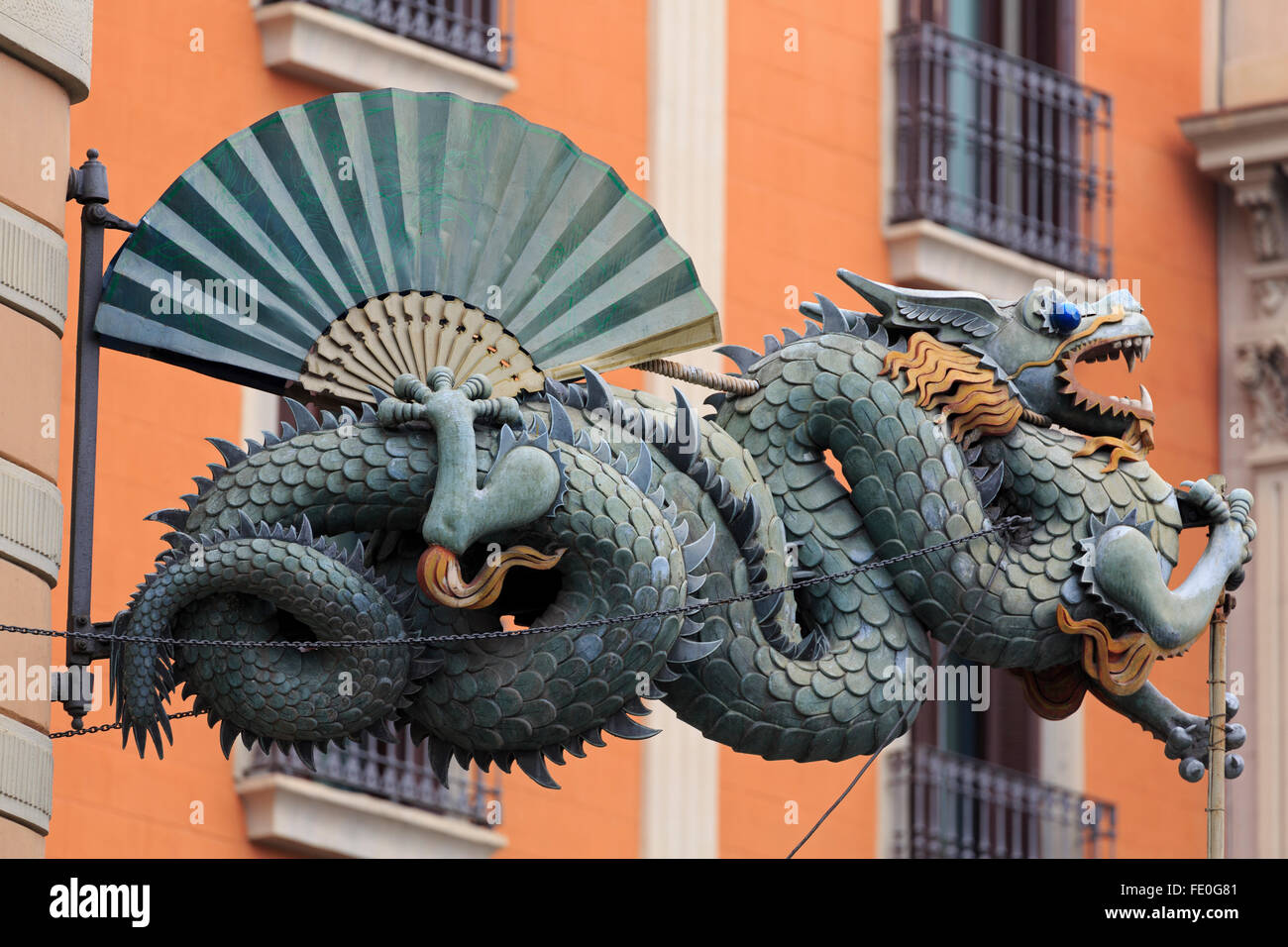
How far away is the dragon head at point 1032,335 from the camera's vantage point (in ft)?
28.7

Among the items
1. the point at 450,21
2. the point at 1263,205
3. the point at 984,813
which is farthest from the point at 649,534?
the point at 1263,205

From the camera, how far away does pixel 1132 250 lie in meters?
18.0

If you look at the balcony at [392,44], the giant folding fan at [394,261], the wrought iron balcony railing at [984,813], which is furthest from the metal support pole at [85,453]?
the wrought iron balcony railing at [984,813]

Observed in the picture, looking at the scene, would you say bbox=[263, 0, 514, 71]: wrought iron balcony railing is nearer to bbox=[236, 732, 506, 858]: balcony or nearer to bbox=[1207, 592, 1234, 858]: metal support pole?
bbox=[236, 732, 506, 858]: balcony

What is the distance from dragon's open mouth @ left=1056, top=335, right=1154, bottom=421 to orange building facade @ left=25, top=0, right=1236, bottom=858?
14.2 feet

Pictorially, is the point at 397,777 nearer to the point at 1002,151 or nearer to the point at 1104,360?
the point at 1002,151

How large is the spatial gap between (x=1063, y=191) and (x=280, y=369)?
9872mm

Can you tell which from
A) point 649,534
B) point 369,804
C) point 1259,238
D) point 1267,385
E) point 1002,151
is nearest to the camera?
point 649,534

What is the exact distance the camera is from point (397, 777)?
1422 cm

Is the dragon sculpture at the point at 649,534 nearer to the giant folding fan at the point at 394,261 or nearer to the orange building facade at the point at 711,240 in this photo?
the giant folding fan at the point at 394,261

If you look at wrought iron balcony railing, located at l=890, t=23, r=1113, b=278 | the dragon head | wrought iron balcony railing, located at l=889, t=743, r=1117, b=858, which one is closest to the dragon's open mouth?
the dragon head

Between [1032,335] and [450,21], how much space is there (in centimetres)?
655
